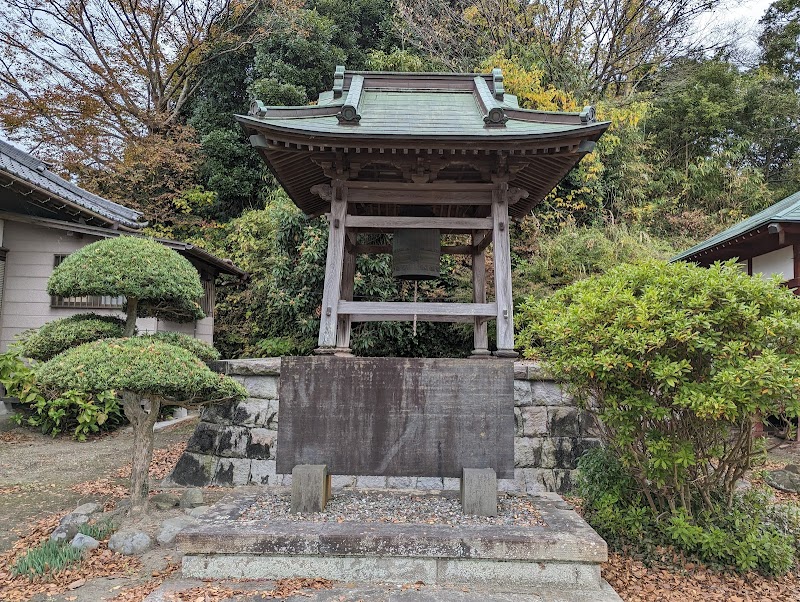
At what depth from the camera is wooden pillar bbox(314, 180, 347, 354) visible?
17.0ft

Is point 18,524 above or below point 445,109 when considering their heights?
below

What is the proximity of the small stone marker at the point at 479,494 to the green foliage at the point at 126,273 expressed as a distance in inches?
126

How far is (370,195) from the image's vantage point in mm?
5715

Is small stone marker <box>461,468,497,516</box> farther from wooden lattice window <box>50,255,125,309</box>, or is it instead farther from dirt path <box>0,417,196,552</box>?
wooden lattice window <box>50,255,125,309</box>

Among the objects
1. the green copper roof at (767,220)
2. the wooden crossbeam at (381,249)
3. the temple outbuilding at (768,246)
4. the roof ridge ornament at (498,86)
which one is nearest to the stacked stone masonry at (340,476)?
the wooden crossbeam at (381,249)

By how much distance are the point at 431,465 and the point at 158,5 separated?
17.5m

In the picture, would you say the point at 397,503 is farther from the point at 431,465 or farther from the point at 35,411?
the point at 35,411

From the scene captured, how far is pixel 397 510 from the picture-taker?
14.7ft

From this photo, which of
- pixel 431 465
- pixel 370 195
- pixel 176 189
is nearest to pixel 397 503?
pixel 431 465

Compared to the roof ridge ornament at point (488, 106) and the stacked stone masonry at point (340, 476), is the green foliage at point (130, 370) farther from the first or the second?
the roof ridge ornament at point (488, 106)

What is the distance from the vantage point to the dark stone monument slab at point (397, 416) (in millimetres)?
4547

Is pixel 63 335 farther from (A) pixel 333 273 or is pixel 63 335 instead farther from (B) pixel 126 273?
(A) pixel 333 273

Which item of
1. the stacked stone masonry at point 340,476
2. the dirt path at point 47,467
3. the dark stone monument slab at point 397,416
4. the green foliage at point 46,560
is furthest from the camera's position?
the stacked stone masonry at point 340,476

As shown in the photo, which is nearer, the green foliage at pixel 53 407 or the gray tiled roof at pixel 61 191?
the green foliage at pixel 53 407
